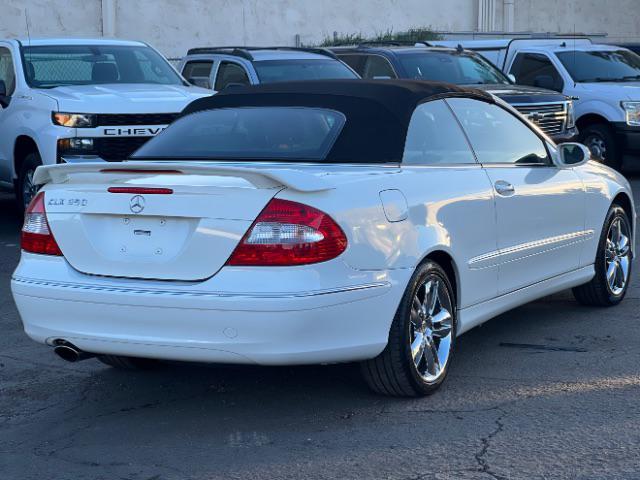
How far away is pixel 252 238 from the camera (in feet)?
16.8

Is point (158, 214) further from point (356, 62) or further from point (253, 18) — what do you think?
point (253, 18)

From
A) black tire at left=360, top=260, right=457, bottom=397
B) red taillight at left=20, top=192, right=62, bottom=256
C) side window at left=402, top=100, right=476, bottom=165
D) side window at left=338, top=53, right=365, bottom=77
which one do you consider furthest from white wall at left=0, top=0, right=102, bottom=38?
black tire at left=360, top=260, right=457, bottom=397

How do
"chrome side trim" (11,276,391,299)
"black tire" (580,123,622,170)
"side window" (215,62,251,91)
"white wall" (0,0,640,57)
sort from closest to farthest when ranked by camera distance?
"chrome side trim" (11,276,391,299)
"side window" (215,62,251,91)
"black tire" (580,123,622,170)
"white wall" (0,0,640,57)

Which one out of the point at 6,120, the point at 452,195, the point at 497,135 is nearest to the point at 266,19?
the point at 6,120

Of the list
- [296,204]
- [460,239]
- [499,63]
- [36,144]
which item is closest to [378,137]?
[460,239]

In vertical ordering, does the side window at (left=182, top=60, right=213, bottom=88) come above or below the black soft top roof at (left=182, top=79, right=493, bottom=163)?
below

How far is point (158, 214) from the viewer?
5.26 metres

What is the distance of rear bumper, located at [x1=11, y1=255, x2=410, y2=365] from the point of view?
505 cm

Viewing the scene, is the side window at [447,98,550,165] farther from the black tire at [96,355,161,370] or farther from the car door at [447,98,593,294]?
the black tire at [96,355,161,370]

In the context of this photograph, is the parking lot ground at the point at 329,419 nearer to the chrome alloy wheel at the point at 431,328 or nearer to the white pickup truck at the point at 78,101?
the chrome alloy wheel at the point at 431,328

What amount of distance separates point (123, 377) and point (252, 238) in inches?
65.3

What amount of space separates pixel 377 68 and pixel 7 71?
17.5 feet

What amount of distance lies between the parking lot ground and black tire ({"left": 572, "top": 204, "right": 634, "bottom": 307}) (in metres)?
0.69

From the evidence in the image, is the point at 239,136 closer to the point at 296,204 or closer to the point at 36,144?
the point at 296,204
